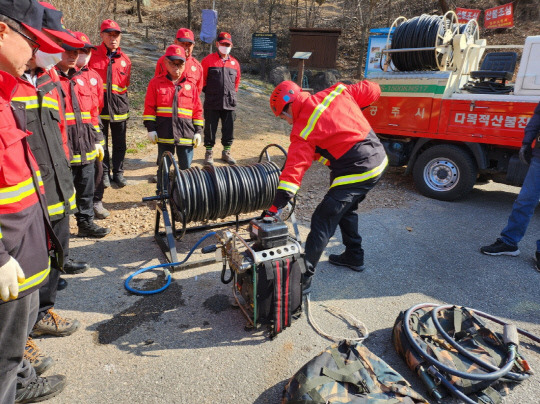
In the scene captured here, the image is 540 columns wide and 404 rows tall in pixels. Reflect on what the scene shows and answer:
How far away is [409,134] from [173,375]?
5440 mm

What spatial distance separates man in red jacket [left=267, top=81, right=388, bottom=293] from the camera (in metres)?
3.23

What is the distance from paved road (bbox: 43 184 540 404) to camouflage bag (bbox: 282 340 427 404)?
37 cm

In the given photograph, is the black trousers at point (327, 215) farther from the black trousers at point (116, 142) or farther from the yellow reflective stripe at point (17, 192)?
the black trousers at point (116, 142)

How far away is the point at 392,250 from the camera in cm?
462

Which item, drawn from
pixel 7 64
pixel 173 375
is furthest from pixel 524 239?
pixel 7 64

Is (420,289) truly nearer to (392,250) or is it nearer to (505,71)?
(392,250)

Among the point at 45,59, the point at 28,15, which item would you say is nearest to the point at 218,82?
the point at 45,59

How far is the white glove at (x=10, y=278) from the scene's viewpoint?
1705mm

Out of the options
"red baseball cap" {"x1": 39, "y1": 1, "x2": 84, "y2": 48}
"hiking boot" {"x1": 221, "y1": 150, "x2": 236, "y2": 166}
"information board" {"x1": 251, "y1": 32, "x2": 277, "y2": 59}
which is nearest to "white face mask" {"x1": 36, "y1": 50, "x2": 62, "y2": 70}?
"red baseball cap" {"x1": 39, "y1": 1, "x2": 84, "y2": 48}

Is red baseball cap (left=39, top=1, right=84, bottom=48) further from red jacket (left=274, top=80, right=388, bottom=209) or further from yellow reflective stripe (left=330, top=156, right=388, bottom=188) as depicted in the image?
yellow reflective stripe (left=330, top=156, right=388, bottom=188)

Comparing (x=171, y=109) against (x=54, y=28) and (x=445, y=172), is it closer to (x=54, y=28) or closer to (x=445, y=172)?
(x=54, y=28)

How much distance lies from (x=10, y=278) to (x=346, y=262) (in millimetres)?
3145

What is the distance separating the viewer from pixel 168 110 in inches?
206

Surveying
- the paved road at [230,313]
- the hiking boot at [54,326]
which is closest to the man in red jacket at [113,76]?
the paved road at [230,313]
